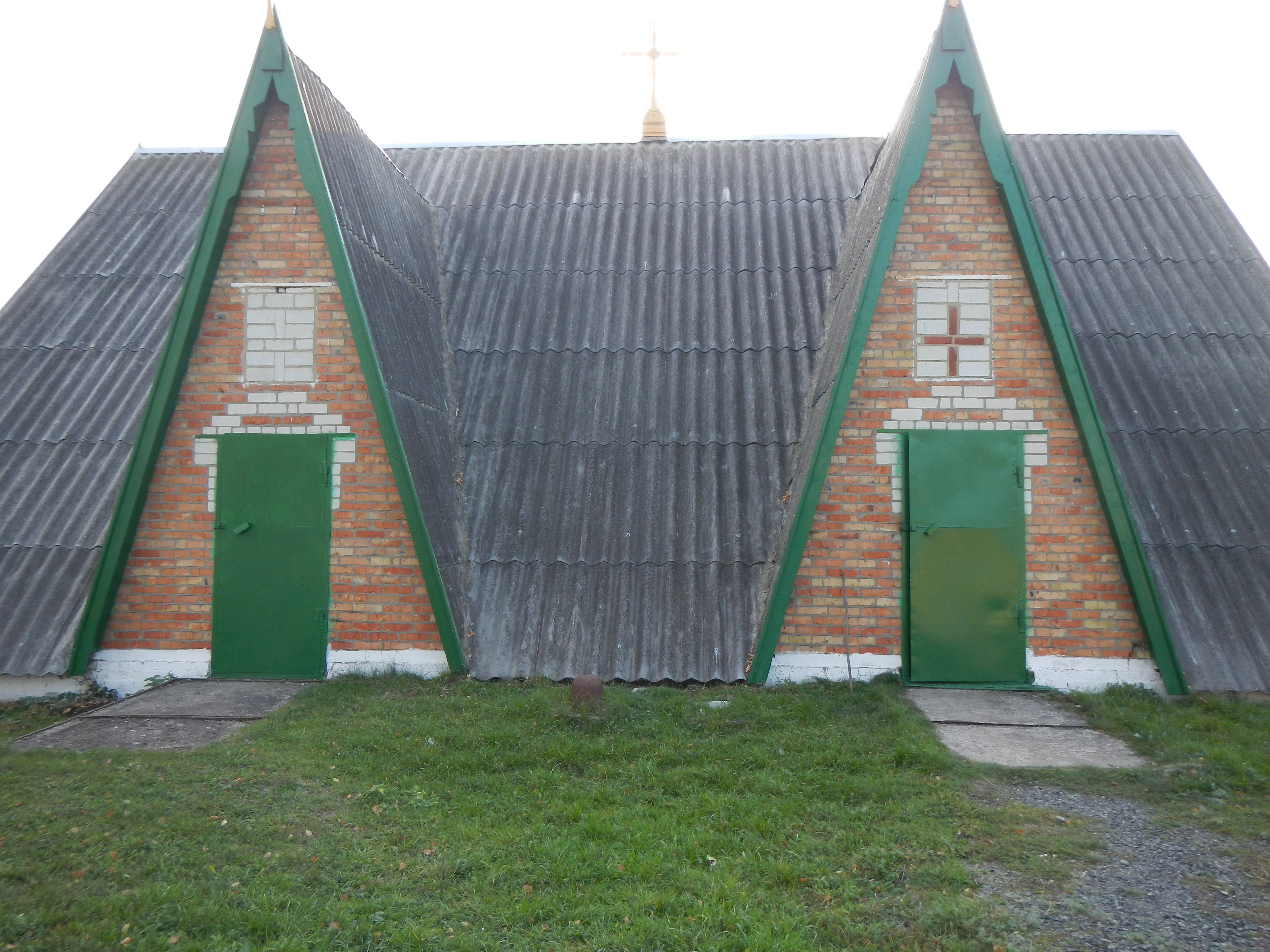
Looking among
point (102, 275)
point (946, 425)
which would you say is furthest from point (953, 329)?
point (102, 275)

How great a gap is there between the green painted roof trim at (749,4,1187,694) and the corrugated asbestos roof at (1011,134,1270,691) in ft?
2.20

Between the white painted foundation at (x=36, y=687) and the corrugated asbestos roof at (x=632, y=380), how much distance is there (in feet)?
10.9

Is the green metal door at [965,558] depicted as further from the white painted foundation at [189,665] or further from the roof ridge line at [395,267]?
the roof ridge line at [395,267]

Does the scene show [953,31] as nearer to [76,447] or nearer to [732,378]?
[732,378]

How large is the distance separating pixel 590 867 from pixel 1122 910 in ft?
7.68

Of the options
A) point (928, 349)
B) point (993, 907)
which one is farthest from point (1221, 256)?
point (993, 907)

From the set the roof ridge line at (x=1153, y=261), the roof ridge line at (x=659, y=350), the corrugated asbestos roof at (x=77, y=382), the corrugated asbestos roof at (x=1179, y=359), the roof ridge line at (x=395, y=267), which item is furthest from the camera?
the roof ridge line at (x=1153, y=261)

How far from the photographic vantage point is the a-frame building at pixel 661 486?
7.29 meters

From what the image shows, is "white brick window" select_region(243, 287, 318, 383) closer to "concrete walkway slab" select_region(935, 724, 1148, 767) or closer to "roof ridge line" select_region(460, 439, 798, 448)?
"roof ridge line" select_region(460, 439, 798, 448)

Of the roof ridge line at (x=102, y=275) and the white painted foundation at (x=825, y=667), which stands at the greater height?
the roof ridge line at (x=102, y=275)

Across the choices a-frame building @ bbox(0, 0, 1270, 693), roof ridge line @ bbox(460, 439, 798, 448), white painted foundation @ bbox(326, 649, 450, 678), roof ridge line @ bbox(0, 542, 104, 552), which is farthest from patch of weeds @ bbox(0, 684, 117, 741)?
roof ridge line @ bbox(460, 439, 798, 448)

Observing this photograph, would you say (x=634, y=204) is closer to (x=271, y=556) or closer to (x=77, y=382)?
(x=271, y=556)

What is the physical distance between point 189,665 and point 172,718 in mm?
1120

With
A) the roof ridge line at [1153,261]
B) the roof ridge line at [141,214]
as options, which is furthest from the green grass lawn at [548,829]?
the roof ridge line at [141,214]
